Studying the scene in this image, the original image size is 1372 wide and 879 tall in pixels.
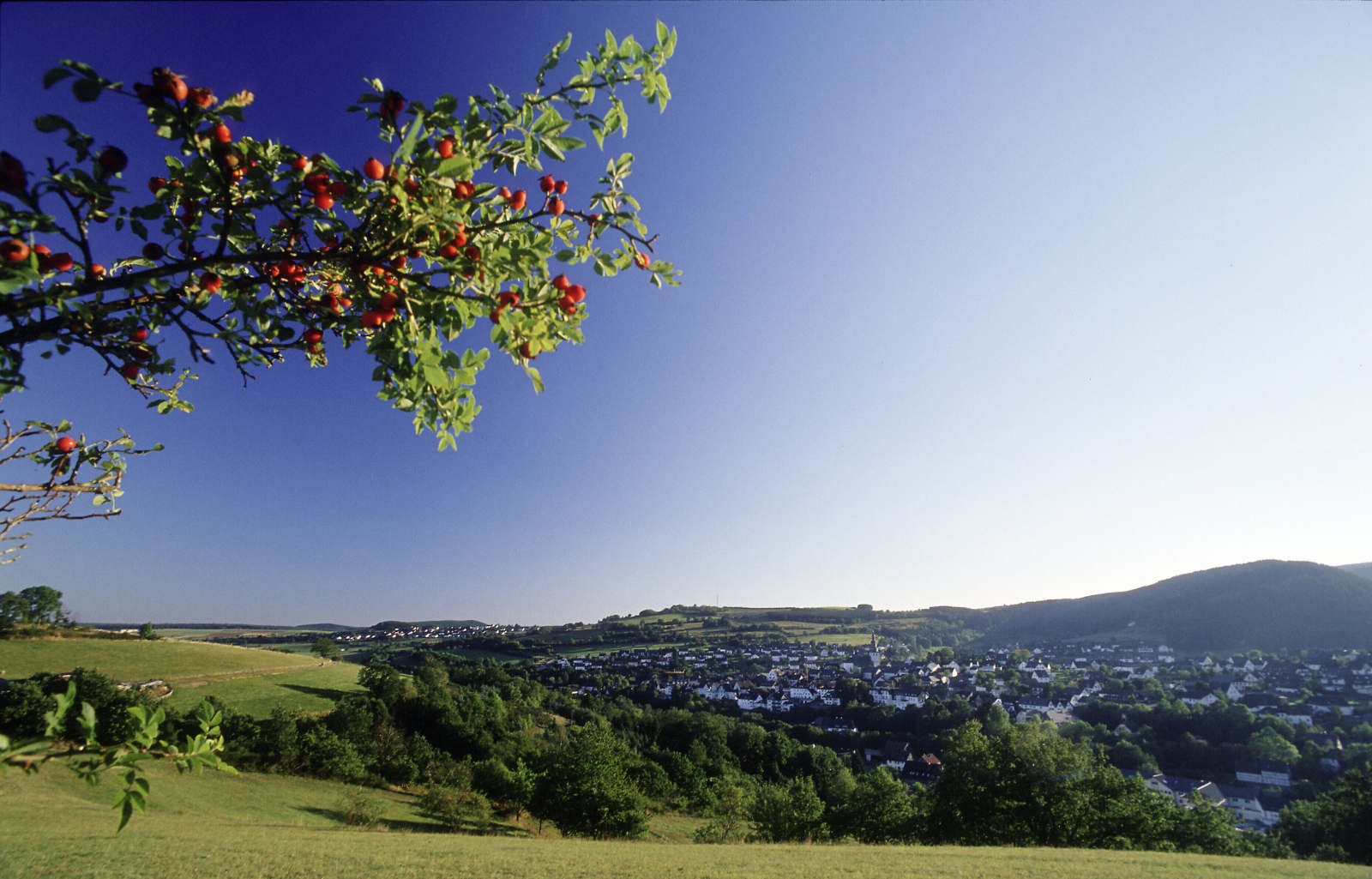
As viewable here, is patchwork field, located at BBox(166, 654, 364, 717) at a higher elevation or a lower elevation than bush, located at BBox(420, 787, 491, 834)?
higher

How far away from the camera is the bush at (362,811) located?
29312 millimetres

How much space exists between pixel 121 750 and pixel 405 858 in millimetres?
19913

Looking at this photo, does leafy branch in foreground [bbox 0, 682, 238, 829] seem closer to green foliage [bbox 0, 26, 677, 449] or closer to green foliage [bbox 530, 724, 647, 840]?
green foliage [bbox 0, 26, 677, 449]

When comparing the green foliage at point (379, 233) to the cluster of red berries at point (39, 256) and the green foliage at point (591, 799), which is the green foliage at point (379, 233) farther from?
the green foliage at point (591, 799)

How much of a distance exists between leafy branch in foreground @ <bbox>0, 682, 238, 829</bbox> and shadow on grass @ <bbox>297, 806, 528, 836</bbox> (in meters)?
34.5

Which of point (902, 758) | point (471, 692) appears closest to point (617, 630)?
point (471, 692)

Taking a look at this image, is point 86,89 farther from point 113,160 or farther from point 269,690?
point 269,690

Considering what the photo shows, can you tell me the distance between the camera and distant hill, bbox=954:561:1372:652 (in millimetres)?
98312

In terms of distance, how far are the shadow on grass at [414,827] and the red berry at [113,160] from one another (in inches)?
1410

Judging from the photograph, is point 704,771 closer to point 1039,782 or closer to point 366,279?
point 1039,782

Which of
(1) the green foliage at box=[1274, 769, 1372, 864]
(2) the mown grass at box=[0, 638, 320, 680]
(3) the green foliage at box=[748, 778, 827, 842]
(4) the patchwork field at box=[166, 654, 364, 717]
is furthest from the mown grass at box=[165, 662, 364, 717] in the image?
(1) the green foliage at box=[1274, 769, 1372, 864]

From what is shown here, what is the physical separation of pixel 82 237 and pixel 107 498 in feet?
5.84

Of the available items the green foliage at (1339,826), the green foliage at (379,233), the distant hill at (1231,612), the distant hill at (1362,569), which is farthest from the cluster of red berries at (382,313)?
the distant hill at (1362,569)

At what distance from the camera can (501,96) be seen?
2.22 meters
